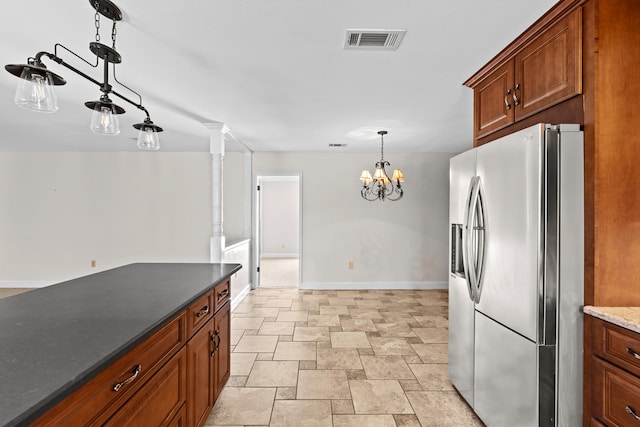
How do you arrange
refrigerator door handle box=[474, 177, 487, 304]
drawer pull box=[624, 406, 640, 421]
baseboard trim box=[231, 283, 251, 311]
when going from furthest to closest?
baseboard trim box=[231, 283, 251, 311] → refrigerator door handle box=[474, 177, 487, 304] → drawer pull box=[624, 406, 640, 421]

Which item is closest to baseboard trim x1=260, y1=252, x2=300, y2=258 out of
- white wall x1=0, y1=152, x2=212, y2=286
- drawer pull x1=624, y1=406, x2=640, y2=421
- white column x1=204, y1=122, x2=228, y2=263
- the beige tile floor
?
white wall x1=0, y1=152, x2=212, y2=286

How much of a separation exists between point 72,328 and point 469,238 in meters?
2.14

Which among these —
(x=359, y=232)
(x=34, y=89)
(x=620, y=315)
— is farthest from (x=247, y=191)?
(x=620, y=315)

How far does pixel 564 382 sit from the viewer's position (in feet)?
5.08

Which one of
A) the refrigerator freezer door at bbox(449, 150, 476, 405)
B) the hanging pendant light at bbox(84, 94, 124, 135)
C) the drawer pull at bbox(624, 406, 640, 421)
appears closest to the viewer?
the drawer pull at bbox(624, 406, 640, 421)

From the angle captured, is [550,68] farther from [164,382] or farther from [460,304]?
[164,382]

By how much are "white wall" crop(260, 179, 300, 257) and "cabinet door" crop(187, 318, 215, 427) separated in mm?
7699

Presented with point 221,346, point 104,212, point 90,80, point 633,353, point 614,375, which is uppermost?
point 90,80

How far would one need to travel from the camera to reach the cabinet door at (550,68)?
5.22 ft

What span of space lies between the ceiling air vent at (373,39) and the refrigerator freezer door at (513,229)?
886 mm

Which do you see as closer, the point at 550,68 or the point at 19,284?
the point at 550,68

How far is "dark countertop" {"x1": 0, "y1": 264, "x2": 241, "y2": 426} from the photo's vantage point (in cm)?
81

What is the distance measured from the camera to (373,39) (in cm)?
202

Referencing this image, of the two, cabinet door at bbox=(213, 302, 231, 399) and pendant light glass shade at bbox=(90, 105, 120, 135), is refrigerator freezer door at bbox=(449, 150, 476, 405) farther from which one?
pendant light glass shade at bbox=(90, 105, 120, 135)
